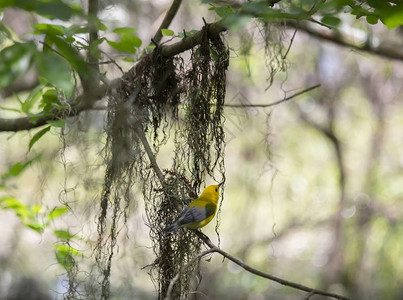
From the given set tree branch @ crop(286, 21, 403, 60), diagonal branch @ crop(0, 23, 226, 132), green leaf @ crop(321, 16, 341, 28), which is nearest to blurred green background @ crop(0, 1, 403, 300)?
tree branch @ crop(286, 21, 403, 60)

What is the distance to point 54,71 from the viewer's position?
43.9 inches

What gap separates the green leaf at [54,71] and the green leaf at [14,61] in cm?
2

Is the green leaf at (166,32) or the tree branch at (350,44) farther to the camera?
the tree branch at (350,44)

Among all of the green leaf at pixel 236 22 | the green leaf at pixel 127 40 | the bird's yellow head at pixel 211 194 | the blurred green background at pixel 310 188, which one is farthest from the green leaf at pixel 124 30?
the blurred green background at pixel 310 188

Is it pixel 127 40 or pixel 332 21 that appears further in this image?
pixel 127 40

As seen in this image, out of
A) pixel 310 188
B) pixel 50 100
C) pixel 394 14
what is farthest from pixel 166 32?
pixel 310 188

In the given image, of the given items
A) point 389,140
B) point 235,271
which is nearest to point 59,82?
point 235,271

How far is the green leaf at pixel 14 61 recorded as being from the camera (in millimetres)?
1093

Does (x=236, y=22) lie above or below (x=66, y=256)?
above

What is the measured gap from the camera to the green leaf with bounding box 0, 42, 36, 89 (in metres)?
1.09

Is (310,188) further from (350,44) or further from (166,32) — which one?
(166,32)

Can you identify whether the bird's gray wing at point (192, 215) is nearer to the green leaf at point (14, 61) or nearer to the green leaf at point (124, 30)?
the green leaf at point (124, 30)

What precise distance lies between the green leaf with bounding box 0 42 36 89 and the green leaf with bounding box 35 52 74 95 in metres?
0.02

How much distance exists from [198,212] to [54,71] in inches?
55.8
